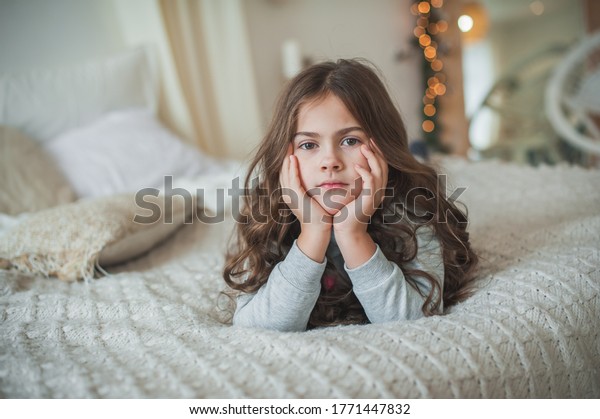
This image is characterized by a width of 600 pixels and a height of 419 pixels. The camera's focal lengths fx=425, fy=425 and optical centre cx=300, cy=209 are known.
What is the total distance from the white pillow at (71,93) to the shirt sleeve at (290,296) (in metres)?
1.47

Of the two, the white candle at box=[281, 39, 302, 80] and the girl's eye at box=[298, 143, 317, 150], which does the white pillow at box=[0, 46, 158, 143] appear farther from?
the girl's eye at box=[298, 143, 317, 150]

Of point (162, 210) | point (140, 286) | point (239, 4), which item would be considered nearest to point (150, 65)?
point (239, 4)

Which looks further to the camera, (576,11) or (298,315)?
(576,11)

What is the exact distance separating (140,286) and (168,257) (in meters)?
0.23

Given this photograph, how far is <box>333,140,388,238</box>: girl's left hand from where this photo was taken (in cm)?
75

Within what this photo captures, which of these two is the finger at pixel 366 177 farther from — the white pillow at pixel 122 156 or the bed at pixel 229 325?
the white pillow at pixel 122 156

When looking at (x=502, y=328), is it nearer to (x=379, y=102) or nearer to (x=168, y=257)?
(x=379, y=102)

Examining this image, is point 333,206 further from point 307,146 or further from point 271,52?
point 271,52

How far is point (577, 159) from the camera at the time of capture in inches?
125

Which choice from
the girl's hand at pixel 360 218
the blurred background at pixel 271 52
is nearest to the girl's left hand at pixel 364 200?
the girl's hand at pixel 360 218

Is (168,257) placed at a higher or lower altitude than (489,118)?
higher

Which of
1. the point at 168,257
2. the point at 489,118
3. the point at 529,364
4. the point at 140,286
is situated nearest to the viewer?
the point at 529,364

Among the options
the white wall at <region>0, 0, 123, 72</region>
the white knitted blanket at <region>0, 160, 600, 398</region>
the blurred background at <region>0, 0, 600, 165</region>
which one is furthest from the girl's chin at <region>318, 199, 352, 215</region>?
the white wall at <region>0, 0, 123, 72</region>

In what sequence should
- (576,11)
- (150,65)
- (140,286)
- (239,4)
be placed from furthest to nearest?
(576,11), (239,4), (150,65), (140,286)
